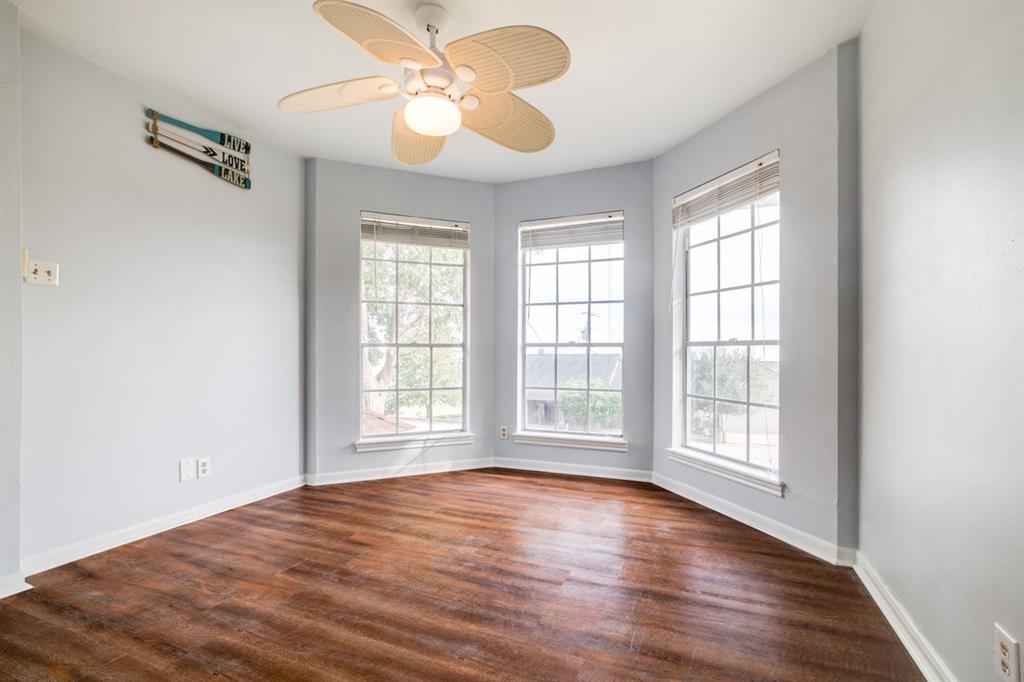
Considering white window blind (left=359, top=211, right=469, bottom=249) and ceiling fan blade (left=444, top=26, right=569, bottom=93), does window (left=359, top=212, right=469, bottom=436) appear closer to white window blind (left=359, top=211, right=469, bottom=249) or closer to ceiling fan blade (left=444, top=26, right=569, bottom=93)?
white window blind (left=359, top=211, right=469, bottom=249)

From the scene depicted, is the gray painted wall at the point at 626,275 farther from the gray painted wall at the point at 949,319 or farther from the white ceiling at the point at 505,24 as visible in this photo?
the gray painted wall at the point at 949,319

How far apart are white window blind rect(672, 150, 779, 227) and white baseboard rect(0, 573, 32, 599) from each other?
4.27m

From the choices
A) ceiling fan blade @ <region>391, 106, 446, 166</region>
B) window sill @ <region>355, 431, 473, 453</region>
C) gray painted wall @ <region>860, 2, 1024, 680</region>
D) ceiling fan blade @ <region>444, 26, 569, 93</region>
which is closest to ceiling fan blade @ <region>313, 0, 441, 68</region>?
ceiling fan blade @ <region>444, 26, 569, 93</region>

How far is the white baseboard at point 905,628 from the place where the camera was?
5.30ft

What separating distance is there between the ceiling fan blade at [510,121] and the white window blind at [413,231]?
2.16 meters

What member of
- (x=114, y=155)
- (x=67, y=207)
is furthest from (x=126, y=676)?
(x=114, y=155)

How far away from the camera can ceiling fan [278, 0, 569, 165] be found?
1.60 metres

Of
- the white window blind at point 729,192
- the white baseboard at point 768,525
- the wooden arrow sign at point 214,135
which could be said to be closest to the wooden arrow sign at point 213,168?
the wooden arrow sign at point 214,135

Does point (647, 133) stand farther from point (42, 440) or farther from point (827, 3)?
point (42, 440)

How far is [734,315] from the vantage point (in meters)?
3.32

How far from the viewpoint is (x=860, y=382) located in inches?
96.3

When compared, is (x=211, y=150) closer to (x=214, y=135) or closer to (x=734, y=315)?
(x=214, y=135)

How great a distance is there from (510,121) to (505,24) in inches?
23.4

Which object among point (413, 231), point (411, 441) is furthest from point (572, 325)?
point (411, 441)
